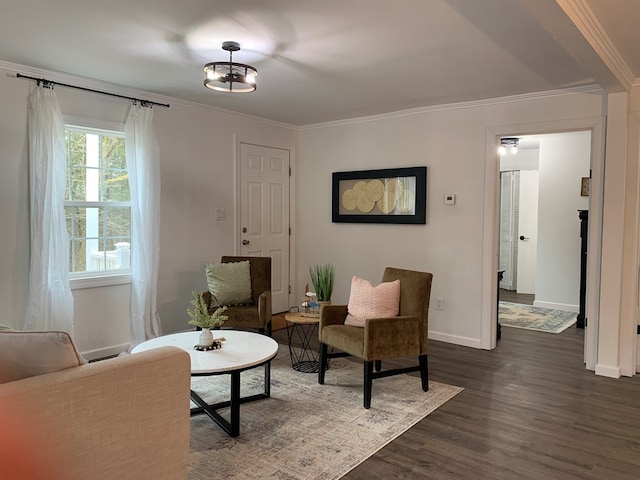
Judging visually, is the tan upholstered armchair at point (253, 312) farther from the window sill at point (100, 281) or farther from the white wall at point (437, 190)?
the white wall at point (437, 190)

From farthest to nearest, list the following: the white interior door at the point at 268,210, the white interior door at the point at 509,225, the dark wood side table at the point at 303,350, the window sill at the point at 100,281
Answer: the white interior door at the point at 509,225, the white interior door at the point at 268,210, the window sill at the point at 100,281, the dark wood side table at the point at 303,350

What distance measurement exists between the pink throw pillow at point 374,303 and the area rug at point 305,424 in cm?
50

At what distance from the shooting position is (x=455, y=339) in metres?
4.76

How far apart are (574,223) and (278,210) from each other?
3987mm

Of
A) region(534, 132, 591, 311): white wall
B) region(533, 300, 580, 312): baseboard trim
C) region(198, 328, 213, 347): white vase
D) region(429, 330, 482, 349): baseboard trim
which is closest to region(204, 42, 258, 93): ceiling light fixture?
region(198, 328, 213, 347): white vase

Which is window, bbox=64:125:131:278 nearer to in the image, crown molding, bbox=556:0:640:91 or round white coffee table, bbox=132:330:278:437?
round white coffee table, bbox=132:330:278:437

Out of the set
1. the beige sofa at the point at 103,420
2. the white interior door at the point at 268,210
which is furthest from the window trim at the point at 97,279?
the beige sofa at the point at 103,420

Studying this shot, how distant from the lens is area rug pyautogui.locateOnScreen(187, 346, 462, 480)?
2.42 m

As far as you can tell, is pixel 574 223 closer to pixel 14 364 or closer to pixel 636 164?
pixel 636 164

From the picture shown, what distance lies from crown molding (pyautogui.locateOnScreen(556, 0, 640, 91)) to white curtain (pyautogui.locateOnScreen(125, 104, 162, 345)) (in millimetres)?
3472

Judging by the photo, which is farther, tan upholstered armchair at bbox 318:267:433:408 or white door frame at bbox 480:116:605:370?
white door frame at bbox 480:116:605:370

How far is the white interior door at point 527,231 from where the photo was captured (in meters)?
7.75

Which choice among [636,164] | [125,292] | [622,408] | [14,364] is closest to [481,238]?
[636,164]

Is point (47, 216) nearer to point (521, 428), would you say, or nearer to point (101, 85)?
point (101, 85)
